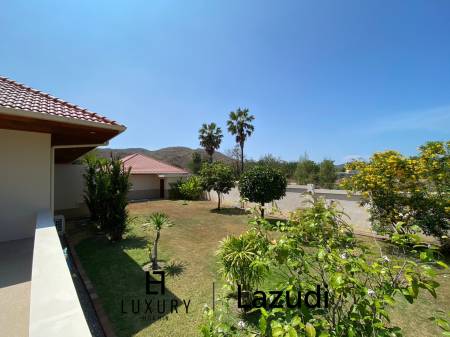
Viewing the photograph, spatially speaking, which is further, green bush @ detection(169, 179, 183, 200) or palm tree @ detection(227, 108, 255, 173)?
palm tree @ detection(227, 108, 255, 173)

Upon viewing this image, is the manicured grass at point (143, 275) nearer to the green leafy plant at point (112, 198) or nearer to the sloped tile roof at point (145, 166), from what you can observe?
the green leafy plant at point (112, 198)

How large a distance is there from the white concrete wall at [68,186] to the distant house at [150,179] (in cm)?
843

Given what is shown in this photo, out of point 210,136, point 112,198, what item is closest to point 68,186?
point 112,198

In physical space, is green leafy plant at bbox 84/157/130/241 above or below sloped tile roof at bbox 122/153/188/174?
below

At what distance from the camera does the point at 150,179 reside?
2212 cm

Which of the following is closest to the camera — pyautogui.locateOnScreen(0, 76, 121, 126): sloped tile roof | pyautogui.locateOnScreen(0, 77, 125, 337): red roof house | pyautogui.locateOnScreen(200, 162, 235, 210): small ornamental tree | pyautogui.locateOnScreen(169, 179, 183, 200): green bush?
pyautogui.locateOnScreen(0, 77, 125, 337): red roof house

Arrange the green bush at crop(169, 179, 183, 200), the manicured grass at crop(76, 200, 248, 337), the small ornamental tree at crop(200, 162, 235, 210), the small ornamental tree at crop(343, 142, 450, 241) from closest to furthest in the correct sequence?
the manicured grass at crop(76, 200, 248, 337) → the small ornamental tree at crop(343, 142, 450, 241) → the small ornamental tree at crop(200, 162, 235, 210) → the green bush at crop(169, 179, 183, 200)

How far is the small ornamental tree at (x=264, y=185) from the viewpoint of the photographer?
1238 centimetres

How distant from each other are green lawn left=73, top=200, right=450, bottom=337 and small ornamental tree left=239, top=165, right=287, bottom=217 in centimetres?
250

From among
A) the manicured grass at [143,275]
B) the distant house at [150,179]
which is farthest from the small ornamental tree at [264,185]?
the distant house at [150,179]

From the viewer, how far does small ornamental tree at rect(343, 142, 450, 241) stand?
288 inches

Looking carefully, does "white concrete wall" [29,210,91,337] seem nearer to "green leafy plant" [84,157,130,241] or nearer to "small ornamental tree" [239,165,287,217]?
"green leafy plant" [84,157,130,241]

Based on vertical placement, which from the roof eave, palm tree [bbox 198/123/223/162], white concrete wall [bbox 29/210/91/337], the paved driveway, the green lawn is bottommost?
the green lawn

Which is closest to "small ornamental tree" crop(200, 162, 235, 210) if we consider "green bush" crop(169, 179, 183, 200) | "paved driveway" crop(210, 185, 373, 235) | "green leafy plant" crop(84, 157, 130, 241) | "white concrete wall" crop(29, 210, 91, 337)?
"paved driveway" crop(210, 185, 373, 235)
